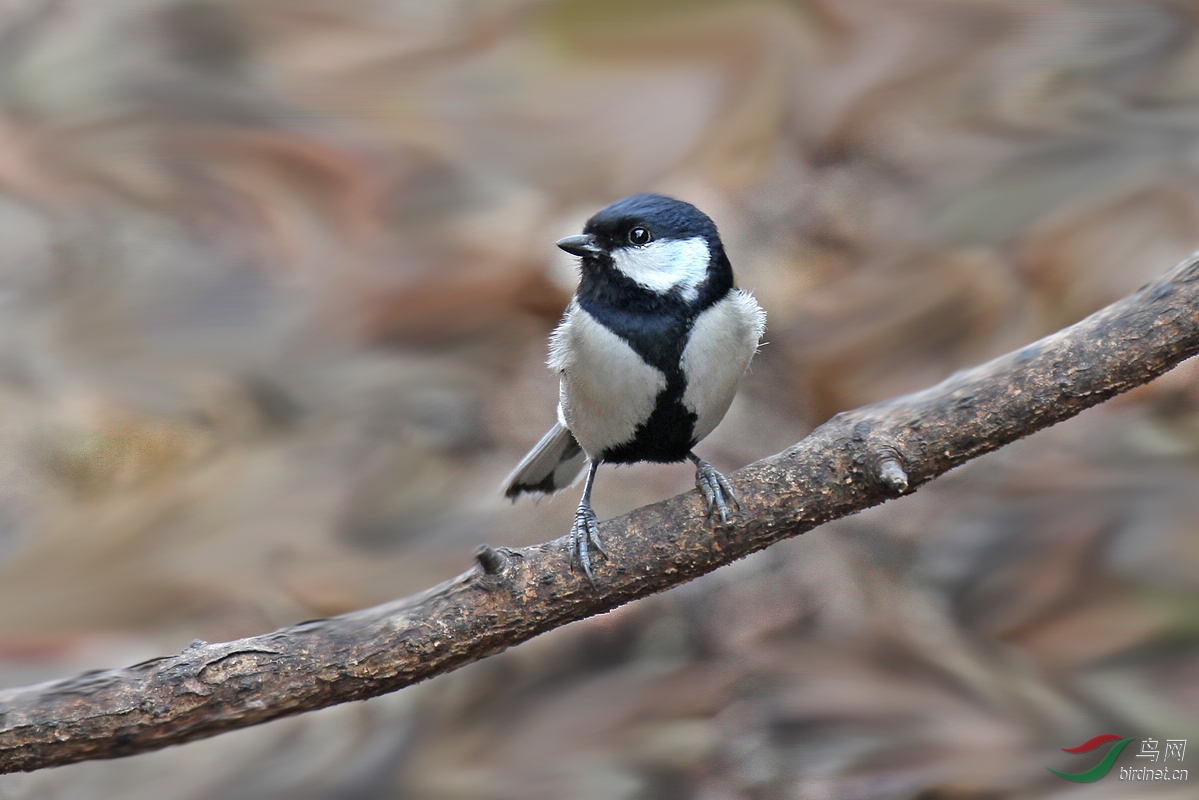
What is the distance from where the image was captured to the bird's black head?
4.84 feet

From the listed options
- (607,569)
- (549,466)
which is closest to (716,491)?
(607,569)

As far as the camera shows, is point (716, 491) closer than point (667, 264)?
Yes

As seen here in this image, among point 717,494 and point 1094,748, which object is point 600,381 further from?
point 1094,748

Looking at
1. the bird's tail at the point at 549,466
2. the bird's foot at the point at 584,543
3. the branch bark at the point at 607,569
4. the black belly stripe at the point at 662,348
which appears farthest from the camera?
the bird's tail at the point at 549,466

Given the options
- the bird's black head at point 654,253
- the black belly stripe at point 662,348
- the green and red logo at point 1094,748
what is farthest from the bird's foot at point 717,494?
the green and red logo at point 1094,748

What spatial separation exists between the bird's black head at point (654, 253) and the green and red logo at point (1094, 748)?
4.15 feet

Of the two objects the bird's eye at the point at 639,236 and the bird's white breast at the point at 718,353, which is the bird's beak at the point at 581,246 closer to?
the bird's eye at the point at 639,236

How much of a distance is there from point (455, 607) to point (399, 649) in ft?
0.32

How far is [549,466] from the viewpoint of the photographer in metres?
1.79

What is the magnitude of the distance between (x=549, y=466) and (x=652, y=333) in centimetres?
47

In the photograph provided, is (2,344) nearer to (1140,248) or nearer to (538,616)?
(538,616)

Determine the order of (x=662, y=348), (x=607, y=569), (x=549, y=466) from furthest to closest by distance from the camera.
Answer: (x=549, y=466) → (x=662, y=348) → (x=607, y=569)

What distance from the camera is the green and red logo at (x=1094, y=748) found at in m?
1.80

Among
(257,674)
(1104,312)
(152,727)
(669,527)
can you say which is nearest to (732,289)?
(669,527)
